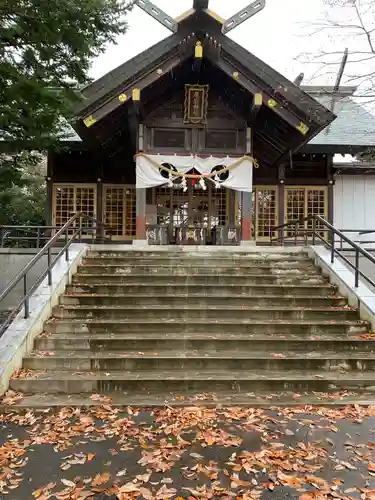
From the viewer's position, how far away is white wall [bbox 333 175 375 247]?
47.2ft

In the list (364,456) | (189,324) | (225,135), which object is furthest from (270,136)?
(364,456)

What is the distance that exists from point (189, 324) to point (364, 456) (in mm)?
3272

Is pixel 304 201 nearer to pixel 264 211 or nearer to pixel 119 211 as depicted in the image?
pixel 264 211

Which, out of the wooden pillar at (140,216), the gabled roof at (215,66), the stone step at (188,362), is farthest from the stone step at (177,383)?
the gabled roof at (215,66)

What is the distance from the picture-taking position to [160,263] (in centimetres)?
873

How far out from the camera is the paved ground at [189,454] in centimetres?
309

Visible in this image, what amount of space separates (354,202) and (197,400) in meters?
11.9

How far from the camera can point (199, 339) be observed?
19.4 feet

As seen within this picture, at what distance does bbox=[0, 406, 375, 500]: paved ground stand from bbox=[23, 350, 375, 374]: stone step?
3.12 ft

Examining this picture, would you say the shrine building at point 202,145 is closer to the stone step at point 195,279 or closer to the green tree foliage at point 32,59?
the stone step at point 195,279

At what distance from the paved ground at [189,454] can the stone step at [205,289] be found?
3.08 meters

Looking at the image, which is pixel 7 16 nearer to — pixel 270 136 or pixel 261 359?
pixel 261 359

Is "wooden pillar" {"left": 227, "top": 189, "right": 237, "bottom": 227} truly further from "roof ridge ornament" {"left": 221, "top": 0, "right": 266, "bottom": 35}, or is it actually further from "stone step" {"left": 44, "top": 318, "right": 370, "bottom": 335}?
"stone step" {"left": 44, "top": 318, "right": 370, "bottom": 335}

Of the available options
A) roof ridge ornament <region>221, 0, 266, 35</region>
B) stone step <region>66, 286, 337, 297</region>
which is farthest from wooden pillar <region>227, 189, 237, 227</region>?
stone step <region>66, 286, 337, 297</region>
